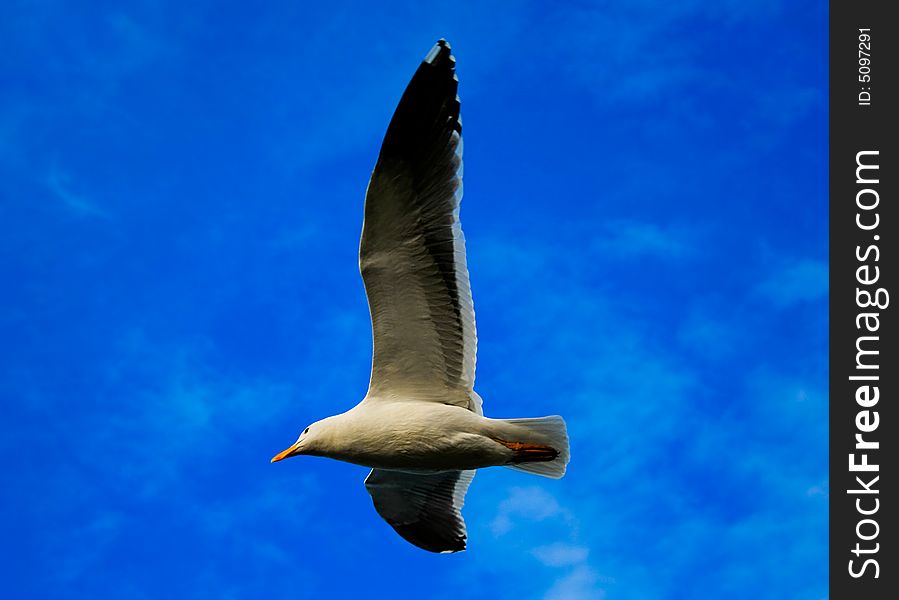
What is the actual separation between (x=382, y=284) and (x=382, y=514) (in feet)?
7.76

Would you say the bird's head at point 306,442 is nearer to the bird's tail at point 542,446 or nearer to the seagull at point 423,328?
the seagull at point 423,328

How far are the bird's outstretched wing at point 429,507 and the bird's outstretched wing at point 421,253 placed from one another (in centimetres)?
120

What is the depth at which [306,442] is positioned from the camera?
11070 mm

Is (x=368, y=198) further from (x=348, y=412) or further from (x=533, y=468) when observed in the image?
(x=533, y=468)

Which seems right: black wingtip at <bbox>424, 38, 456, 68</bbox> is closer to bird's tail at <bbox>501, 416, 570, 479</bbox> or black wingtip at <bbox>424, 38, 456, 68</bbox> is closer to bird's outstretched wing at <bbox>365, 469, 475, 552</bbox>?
bird's tail at <bbox>501, 416, 570, 479</bbox>

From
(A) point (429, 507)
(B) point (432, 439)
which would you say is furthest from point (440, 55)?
(A) point (429, 507)

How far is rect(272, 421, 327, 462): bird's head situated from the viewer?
434 inches

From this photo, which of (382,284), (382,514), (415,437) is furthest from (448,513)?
(382,284)

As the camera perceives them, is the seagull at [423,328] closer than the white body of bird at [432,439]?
Yes

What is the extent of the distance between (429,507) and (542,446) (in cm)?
154

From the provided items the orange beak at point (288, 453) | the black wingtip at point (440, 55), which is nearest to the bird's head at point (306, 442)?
the orange beak at point (288, 453)

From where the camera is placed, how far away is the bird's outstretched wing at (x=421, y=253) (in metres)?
10.3

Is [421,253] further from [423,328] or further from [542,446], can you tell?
[542,446]

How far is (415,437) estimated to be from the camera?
35.3ft
